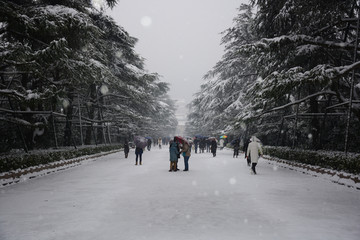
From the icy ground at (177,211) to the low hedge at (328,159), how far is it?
1053 millimetres

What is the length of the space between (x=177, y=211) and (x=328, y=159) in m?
8.38

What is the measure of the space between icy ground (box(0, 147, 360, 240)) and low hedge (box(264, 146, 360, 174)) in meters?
1.05

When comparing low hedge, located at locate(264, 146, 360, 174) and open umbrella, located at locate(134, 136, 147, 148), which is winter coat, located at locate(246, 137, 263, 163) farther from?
open umbrella, located at locate(134, 136, 147, 148)

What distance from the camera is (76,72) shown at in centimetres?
1593

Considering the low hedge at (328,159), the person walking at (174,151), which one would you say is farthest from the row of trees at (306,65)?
the person walking at (174,151)

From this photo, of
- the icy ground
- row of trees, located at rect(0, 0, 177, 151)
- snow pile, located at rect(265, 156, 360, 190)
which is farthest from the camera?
row of trees, located at rect(0, 0, 177, 151)

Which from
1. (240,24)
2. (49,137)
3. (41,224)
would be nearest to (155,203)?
(41,224)

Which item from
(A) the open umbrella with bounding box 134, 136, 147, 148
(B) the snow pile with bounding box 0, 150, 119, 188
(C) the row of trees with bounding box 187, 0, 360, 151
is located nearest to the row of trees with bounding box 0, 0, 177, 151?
(B) the snow pile with bounding box 0, 150, 119, 188

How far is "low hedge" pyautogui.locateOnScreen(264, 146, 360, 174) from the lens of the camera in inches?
413

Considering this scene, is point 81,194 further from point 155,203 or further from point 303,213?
point 303,213

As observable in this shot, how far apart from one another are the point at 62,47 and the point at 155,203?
7662mm

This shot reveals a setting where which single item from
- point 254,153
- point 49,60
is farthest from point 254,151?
point 49,60

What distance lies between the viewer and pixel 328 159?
12461 mm

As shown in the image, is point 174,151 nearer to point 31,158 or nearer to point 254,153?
point 254,153
